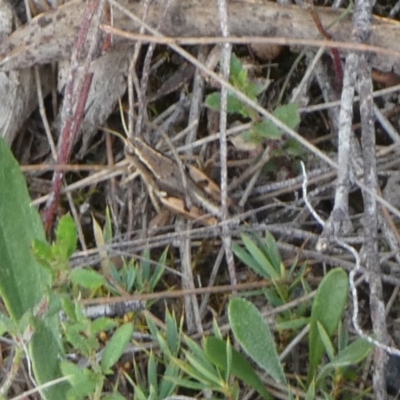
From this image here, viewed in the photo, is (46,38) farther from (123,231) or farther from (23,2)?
(123,231)

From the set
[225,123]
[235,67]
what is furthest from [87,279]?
[235,67]

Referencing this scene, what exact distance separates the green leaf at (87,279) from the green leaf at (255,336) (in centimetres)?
24

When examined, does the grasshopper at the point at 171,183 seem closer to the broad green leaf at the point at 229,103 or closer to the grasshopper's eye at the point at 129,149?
the grasshopper's eye at the point at 129,149

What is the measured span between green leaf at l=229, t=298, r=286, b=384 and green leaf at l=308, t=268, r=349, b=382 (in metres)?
0.07

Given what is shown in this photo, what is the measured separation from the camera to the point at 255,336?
116 cm

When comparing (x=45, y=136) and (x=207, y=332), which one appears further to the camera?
(x=45, y=136)

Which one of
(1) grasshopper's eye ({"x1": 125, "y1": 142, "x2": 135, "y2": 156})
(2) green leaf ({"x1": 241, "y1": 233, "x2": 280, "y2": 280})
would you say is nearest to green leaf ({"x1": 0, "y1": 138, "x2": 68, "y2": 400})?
(1) grasshopper's eye ({"x1": 125, "y1": 142, "x2": 135, "y2": 156})

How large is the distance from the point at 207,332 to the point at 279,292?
168 millimetres

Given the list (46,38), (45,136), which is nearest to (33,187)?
(45,136)

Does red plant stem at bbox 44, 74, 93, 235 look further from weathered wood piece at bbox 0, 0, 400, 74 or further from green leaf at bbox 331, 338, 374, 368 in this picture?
green leaf at bbox 331, 338, 374, 368

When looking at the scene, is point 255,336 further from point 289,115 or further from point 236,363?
point 289,115

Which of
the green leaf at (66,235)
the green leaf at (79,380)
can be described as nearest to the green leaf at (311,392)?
the green leaf at (79,380)

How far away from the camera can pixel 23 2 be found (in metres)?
1.54

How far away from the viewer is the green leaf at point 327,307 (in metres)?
1.15
